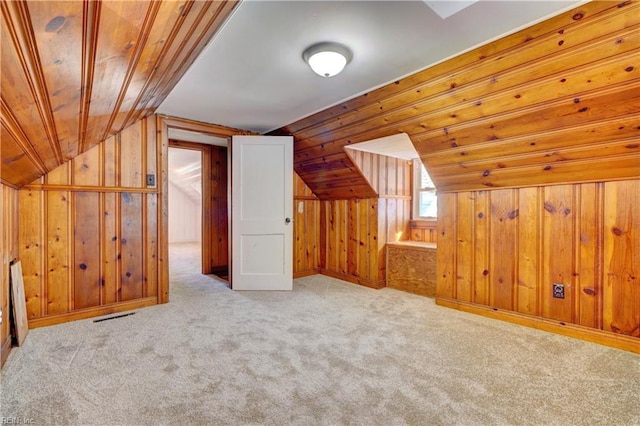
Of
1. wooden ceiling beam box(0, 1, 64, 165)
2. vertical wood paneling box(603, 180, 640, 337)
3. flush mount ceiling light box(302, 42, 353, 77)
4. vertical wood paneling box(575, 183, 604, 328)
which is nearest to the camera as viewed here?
wooden ceiling beam box(0, 1, 64, 165)

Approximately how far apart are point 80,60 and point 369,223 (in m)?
3.41

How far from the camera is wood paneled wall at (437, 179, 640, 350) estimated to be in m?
2.25

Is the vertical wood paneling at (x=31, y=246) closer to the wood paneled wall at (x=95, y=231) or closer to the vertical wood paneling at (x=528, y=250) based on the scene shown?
the wood paneled wall at (x=95, y=231)

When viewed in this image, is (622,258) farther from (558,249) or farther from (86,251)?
(86,251)

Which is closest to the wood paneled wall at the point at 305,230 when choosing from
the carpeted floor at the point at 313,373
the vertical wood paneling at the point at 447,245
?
the carpeted floor at the point at 313,373

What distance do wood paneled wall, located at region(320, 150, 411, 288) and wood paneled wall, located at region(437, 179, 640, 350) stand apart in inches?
35.3

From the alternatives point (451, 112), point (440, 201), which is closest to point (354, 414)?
point (451, 112)

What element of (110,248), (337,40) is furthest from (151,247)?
(337,40)

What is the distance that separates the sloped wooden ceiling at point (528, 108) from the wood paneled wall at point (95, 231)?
6.55ft

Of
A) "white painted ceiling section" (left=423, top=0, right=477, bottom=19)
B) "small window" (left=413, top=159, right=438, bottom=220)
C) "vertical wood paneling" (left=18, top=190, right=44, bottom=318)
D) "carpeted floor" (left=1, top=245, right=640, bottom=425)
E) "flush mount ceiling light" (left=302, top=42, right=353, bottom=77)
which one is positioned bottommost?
"carpeted floor" (left=1, top=245, right=640, bottom=425)

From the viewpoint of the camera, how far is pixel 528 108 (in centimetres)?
210

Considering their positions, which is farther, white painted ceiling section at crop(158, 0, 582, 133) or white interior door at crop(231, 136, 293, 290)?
white interior door at crop(231, 136, 293, 290)

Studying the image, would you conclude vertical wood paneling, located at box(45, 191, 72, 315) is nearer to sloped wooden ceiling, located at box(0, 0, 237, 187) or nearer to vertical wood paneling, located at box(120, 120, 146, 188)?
vertical wood paneling, located at box(120, 120, 146, 188)

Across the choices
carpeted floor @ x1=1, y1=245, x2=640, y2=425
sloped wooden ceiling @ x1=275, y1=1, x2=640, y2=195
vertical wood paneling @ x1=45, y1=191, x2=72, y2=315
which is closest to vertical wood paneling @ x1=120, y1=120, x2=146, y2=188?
vertical wood paneling @ x1=45, y1=191, x2=72, y2=315
